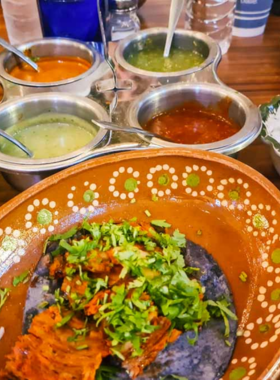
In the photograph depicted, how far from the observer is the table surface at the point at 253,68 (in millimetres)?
1441

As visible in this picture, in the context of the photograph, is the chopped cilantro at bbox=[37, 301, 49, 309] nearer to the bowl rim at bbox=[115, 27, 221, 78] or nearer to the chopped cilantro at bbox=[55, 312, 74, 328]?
the chopped cilantro at bbox=[55, 312, 74, 328]

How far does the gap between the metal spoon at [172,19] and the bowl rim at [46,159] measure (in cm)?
57

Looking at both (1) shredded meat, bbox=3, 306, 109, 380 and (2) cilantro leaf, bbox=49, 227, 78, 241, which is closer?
Result: (1) shredded meat, bbox=3, 306, 109, 380

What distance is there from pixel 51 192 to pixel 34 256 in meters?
0.17

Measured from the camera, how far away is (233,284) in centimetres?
101

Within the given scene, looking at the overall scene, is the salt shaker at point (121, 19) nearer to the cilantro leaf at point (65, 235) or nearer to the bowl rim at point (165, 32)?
the bowl rim at point (165, 32)

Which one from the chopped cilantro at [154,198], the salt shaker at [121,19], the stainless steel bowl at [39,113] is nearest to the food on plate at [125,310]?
the chopped cilantro at [154,198]

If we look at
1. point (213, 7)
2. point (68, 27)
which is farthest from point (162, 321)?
point (213, 7)

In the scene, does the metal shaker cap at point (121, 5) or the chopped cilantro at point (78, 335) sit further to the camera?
the metal shaker cap at point (121, 5)

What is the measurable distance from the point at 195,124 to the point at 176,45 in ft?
1.99

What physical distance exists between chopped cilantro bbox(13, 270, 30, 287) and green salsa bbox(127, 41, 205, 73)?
109cm

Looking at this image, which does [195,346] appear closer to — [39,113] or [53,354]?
[53,354]

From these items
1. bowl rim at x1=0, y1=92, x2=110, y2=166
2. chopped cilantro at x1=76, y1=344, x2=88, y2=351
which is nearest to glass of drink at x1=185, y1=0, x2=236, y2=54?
bowl rim at x1=0, y1=92, x2=110, y2=166

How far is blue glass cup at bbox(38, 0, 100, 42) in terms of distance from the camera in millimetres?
1802
